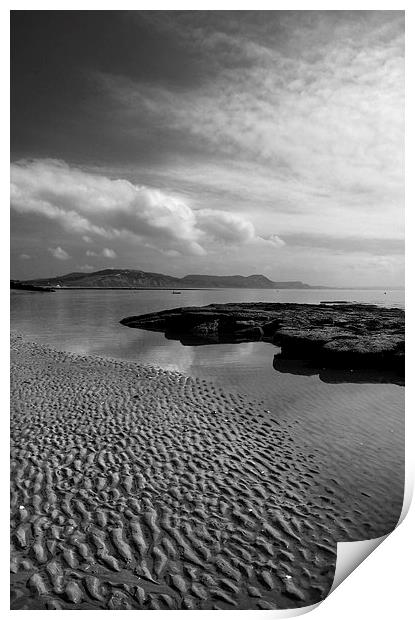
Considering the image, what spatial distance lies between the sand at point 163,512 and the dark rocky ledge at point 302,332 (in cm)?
562

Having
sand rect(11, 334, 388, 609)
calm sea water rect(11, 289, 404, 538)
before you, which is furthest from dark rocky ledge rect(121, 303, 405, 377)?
sand rect(11, 334, 388, 609)

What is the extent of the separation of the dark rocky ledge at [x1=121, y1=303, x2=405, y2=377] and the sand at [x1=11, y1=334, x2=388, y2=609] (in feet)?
18.4

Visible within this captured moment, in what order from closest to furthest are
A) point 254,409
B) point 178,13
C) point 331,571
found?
point 331,571 < point 178,13 < point 254,409

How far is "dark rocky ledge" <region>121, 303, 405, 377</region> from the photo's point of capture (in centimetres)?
1220

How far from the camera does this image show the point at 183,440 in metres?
6.31

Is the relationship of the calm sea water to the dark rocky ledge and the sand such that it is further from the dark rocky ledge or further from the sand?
the dark rocky ledge

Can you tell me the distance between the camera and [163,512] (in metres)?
4.42

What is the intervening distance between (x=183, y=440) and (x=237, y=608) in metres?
3.03

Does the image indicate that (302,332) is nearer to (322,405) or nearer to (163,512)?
(322,405)

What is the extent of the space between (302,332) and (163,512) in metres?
11.5

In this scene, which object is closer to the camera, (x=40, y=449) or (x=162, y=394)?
(x=40, y=449)

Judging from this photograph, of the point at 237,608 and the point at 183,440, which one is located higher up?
the point at 183,440
